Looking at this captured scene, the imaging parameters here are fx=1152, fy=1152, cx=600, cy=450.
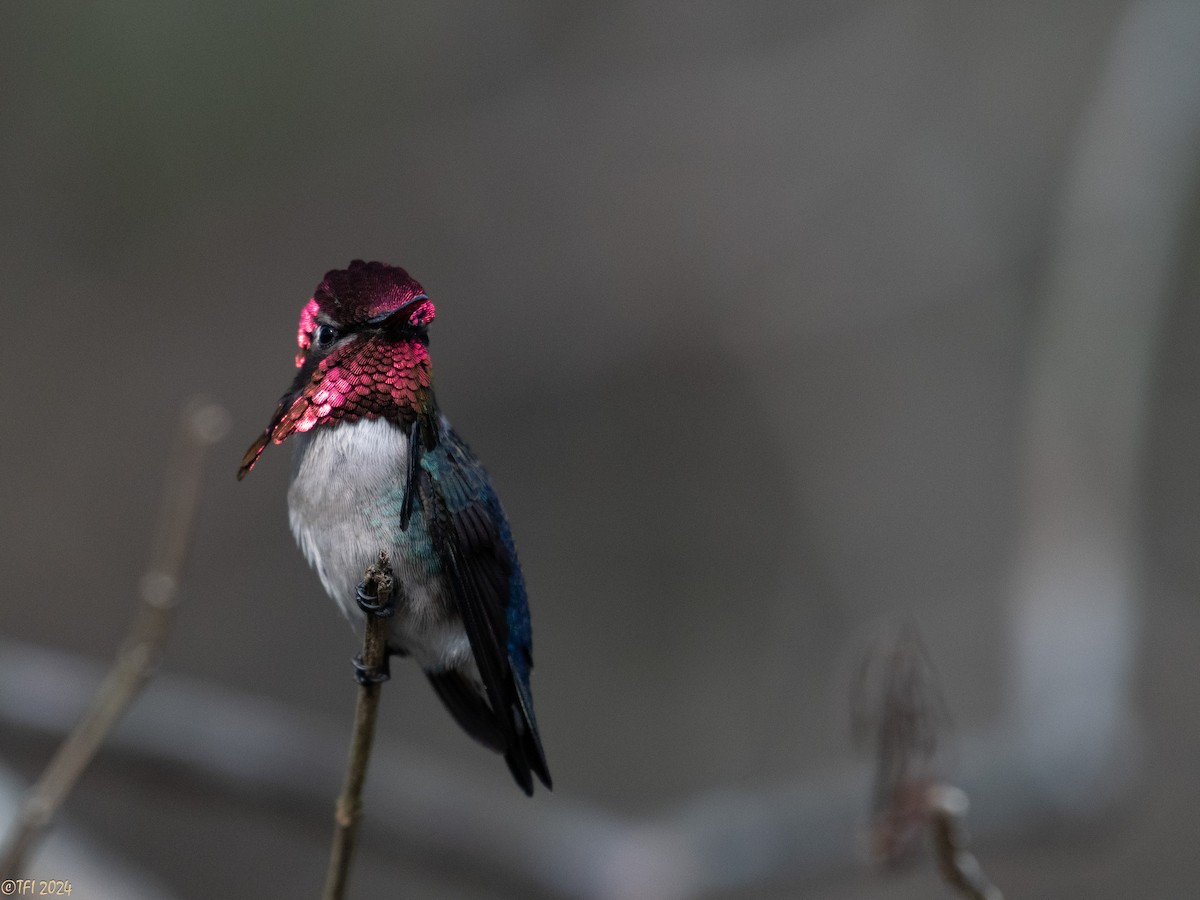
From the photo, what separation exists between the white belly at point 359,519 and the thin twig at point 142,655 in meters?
0.12

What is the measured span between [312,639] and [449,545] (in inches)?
188

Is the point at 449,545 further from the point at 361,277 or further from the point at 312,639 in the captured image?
the point at 312,639

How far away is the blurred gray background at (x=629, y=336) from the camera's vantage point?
556 centimetres

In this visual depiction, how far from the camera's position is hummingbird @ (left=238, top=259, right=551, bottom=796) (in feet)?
3.96

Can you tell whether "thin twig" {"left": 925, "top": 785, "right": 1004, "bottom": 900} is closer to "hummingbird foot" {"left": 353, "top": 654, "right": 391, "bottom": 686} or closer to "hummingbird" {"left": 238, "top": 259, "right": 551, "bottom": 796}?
"hummingbird" {"left": 238, "top": 259, "right": 551, "bottom": 796}

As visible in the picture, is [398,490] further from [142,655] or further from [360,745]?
[142,655]

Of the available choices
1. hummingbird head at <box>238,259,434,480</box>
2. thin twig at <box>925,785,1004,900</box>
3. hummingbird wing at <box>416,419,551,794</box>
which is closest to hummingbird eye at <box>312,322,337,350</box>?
hummingbird head at <box>238,259,434,480</box>

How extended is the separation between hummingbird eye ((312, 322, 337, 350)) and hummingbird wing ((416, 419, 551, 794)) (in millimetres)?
164

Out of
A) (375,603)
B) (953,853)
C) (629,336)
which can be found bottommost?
(953,853)

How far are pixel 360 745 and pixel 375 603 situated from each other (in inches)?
8.1

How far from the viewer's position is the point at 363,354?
1.21 meters

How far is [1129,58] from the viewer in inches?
210

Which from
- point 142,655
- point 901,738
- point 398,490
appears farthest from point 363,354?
point 901,738

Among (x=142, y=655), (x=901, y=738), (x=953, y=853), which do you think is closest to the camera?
(x=953, y=853)
